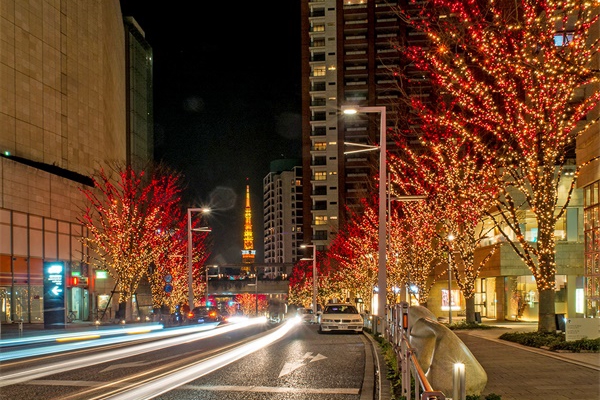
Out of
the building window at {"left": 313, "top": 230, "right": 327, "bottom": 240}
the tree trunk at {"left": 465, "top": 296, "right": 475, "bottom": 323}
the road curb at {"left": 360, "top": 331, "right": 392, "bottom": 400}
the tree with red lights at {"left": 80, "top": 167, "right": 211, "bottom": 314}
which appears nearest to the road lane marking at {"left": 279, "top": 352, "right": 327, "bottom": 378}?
the road curb at {"left": 360, "top": 331, "right": 392, "bottom": 400}

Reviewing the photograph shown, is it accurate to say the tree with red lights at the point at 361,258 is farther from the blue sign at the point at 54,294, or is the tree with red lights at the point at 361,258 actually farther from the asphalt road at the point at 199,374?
the asphalt road at the point at 199,374

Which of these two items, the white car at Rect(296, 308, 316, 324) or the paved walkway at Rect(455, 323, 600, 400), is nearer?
the paved walkway at Rect(455, 323, 600, 400)

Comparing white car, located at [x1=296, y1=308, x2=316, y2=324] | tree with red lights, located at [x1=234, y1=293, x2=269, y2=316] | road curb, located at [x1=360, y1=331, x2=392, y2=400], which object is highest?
road curb, located at [x1=360, y1=331, x2=392, y2=400]

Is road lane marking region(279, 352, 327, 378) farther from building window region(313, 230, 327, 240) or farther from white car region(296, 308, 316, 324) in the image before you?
building window region(313, 230, 327, 240)

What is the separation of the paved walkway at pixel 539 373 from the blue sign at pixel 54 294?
21822 mm

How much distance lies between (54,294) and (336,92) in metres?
86.6

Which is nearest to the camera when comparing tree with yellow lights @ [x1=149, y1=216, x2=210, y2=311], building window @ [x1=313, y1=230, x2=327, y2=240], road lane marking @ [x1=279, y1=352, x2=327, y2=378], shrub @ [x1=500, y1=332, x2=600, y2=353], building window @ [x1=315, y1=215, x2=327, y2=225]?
road lane marking @ [x1=279, y1=352, x2=327, y2=378]

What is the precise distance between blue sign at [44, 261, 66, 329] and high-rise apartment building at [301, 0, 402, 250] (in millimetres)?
78407

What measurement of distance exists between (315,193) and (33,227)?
7940 centimetres

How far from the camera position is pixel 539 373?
1413 cm

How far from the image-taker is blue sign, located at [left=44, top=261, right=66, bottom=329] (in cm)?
3453

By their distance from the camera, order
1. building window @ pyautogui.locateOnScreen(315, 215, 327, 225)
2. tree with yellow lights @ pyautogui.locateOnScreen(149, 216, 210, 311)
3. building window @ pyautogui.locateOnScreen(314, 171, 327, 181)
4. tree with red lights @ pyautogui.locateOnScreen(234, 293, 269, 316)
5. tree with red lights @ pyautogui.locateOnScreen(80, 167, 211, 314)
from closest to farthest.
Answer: tree with red lights @ pyautogui.locateOnScreen(80, 167, 211, 314), tree with yellow lights @ pyautogui.locateOnScreen(149, 216, 210, 311), building window @ pyautogui.locateOnScreen(315, 215, 327, 225), building window @ pyautogui.locateOnScreen(314, 171, 327, 181), tree with red lights @ pyautogui.locateOnScreen(234, 293, 269, 316)

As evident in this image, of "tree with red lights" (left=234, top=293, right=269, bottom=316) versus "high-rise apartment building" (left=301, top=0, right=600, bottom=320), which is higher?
"high-rise apartment building" (left=301, top=0, right=600, bottom=320)

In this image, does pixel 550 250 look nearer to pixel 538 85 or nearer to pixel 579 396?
pixel 538 85
